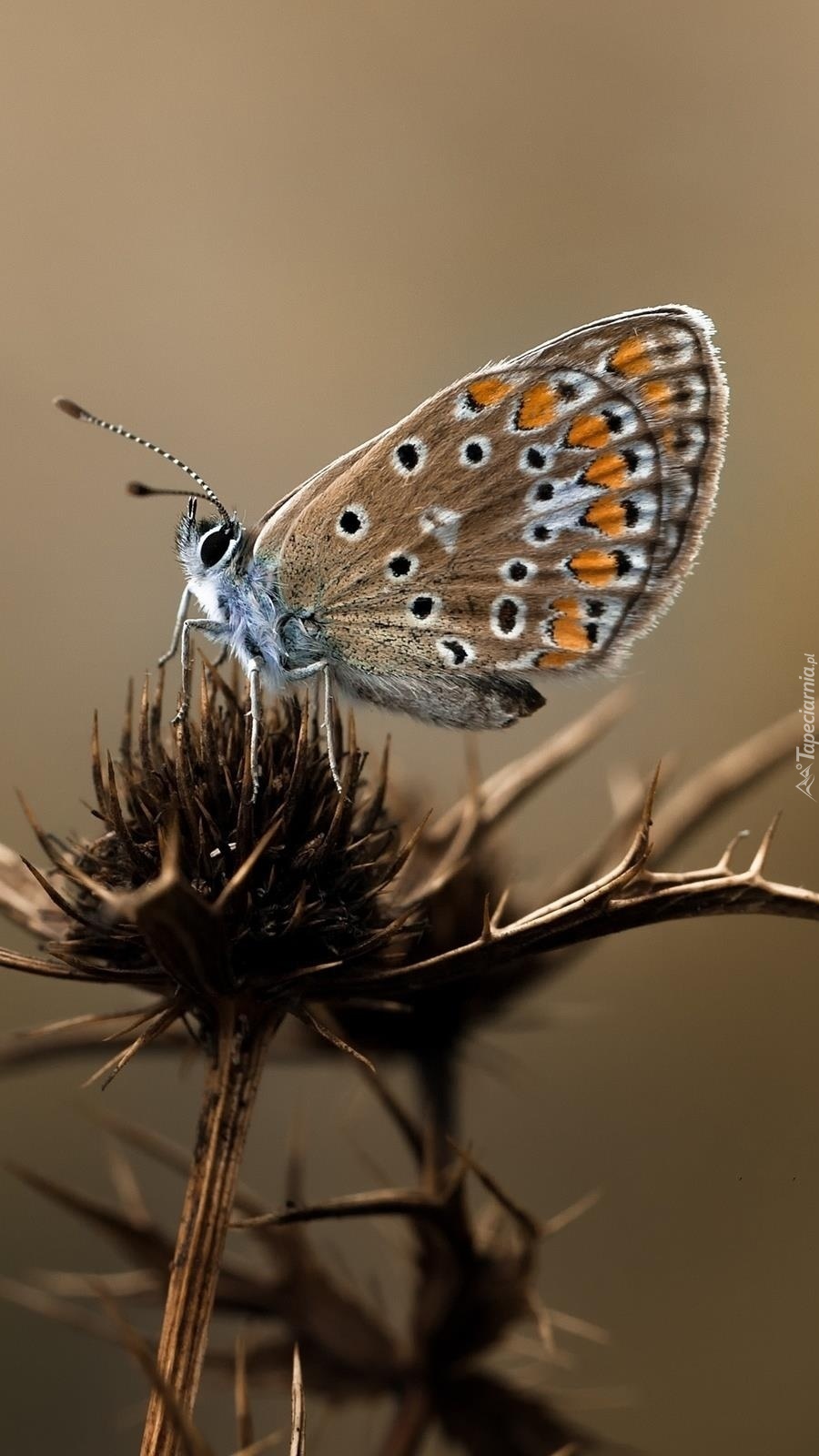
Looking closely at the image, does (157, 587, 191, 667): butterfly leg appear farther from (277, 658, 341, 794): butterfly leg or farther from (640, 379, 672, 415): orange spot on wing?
(640, 379, 672, 415): orange spot on wing

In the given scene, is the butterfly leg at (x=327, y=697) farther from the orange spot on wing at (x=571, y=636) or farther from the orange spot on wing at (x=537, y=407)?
the orange spot on wing at (x=537, y=407)

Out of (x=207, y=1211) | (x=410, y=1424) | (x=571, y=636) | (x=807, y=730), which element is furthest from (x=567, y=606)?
(x=410, y=1424)

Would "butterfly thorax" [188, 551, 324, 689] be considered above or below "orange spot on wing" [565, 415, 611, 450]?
below

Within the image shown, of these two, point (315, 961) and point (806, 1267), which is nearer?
point (315, 961)

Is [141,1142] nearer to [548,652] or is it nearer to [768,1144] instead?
[548,652]

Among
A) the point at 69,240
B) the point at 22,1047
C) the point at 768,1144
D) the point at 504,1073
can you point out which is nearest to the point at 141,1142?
the point at 22,1047

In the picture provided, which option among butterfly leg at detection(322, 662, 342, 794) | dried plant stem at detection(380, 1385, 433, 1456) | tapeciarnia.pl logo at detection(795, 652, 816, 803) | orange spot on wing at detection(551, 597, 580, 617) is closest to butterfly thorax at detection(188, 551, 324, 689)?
butterfly leg at detection(322, 662, 342, 794)

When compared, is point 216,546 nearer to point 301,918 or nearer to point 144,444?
point 144,444
